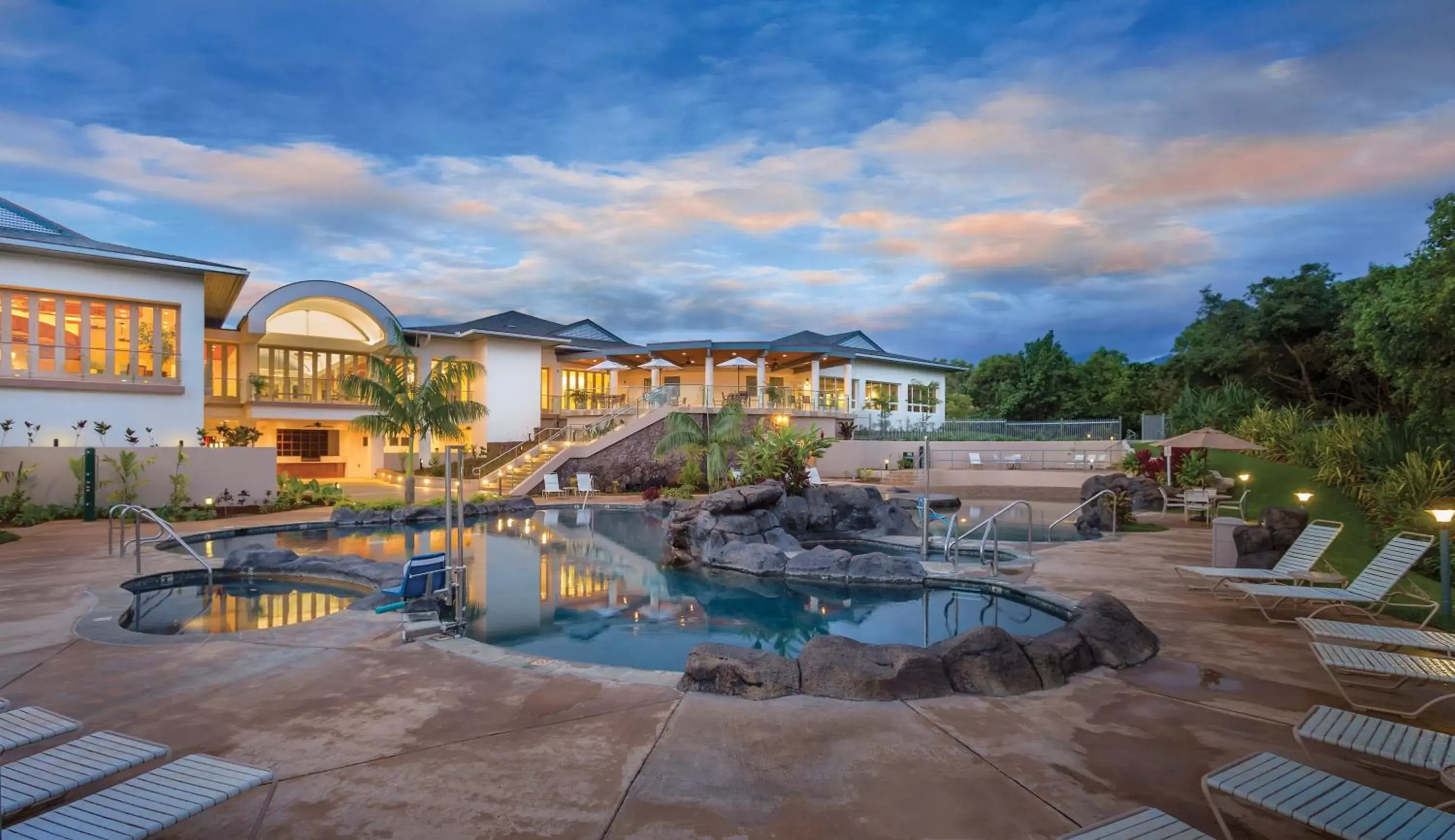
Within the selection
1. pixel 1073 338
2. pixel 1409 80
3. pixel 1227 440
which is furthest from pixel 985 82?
Result: pixel 1073 338

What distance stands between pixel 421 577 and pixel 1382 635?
887 cm

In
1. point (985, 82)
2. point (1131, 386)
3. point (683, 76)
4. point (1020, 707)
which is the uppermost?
point (683, 76)

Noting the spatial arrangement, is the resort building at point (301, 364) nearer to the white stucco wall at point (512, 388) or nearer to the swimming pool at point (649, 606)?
the white stucco wall at point (512, 388)

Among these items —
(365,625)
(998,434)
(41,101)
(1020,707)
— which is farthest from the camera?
(998,434)

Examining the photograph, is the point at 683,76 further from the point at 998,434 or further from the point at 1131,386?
the point at 1131,386

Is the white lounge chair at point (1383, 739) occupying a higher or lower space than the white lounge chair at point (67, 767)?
lower

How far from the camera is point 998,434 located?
106 ft

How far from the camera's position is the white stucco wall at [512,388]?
28.7 meters

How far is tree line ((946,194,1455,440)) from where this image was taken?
12.8 meters

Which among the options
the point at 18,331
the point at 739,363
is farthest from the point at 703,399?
the point at 18,331

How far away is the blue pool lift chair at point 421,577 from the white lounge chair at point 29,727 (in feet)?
14.0

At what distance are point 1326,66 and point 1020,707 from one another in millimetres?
15660

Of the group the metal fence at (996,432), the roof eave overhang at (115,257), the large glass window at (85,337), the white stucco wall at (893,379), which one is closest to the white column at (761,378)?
the white stucco wall at (893,379)

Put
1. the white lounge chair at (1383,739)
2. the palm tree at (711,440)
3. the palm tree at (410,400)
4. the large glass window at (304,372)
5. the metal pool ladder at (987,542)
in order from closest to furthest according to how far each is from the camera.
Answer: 1. the white lounge chair at (1383,739)
2. the metal pool ladder at (987,542)
3. the palm tree at (410,400)
4. the palm tree at (711,440)
5. the large glass window at (304,372)
